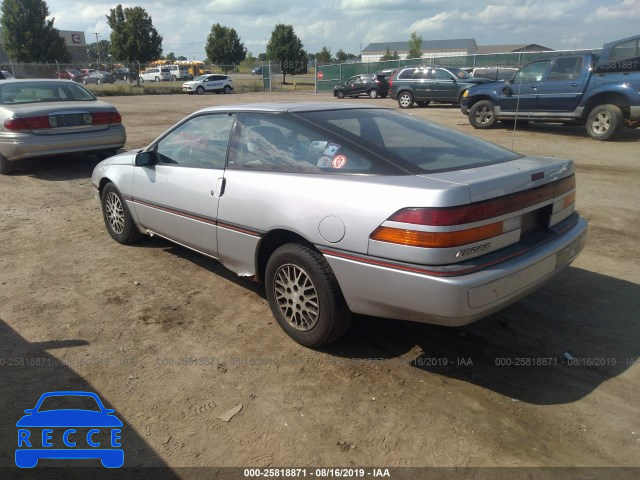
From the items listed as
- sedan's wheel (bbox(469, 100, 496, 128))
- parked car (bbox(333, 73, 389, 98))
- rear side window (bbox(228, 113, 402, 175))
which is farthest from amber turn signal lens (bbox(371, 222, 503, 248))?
parked car (bbox(333, 73, 389, 98))

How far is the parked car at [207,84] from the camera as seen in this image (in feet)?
122

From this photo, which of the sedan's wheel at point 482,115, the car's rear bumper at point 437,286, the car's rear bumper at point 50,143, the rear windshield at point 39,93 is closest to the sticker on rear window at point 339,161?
the car's rear bumper at point 437,286

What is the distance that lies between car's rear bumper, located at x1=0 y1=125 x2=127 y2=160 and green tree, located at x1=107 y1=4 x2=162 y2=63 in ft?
151

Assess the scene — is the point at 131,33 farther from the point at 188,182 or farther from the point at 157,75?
the point at 188,182

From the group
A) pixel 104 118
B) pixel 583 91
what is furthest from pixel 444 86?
pixel 104 118

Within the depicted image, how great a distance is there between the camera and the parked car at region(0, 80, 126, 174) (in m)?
7.72

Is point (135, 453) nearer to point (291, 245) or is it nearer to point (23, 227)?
point (291, 245)

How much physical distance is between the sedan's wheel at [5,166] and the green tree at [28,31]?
40.9 meters

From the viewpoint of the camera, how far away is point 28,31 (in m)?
41.2

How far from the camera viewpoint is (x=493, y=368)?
3.09 metres

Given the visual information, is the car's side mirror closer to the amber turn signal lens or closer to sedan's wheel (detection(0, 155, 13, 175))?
the amber turn signal lens

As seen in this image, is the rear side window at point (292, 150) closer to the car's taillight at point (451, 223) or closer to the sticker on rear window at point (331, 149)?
the sticker on rear window at point (331, 149)

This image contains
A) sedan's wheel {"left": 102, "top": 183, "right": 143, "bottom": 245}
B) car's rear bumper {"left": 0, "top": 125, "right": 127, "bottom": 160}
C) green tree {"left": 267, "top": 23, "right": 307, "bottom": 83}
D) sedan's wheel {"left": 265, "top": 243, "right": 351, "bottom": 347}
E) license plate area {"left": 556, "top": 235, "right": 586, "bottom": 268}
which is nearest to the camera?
sedan's wheel {"left": 265, "top": 243, "right": 351, "bottom": 347}

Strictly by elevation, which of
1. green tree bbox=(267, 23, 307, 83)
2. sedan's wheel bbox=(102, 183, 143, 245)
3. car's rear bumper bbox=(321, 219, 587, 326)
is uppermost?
green tree bbox=(267, 23, 307, 83)
